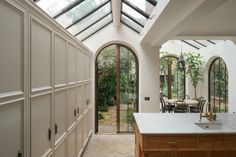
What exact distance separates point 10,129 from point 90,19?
175 inches

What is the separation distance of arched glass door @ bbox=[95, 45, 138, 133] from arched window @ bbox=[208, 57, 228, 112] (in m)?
3.07

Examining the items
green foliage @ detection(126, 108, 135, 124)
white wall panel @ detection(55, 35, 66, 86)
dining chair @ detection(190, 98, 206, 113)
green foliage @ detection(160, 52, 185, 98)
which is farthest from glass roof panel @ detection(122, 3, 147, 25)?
green foliage @ detection(160, 52, 185, 98)

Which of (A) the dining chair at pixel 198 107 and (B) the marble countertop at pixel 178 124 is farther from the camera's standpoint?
(A) the dining chair at pixel 198 107

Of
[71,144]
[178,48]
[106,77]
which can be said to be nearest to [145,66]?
[106,77]

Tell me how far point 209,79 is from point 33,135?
8.45 m

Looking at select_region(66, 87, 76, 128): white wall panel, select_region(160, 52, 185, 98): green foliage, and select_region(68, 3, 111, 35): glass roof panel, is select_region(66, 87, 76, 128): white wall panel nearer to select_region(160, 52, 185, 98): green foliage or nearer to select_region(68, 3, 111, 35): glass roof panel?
select_region(68, 3, 111, 35): glass roof panel

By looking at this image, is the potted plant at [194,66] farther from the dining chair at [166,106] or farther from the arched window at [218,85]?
the dining chair at [166,106]

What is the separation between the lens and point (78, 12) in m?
4.87

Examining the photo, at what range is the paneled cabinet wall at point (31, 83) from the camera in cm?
155

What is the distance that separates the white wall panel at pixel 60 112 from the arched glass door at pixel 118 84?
4.11 m

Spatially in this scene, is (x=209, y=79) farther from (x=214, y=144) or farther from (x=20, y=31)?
(x=20, y=31)

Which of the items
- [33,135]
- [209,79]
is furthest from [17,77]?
[209,79]

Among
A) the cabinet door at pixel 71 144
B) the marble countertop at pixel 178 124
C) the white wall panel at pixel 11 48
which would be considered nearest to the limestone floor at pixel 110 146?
the cabinet door at pixel 71 144

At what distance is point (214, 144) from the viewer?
3068mm
